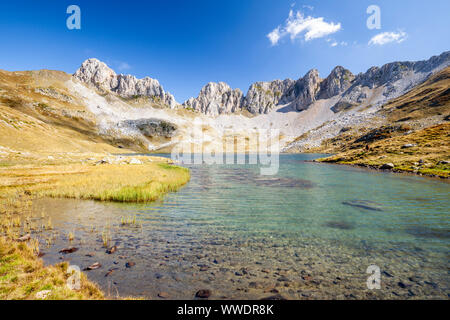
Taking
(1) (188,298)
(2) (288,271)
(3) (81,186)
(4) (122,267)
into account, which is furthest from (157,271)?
(3) (81,186)

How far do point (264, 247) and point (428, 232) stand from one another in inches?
553

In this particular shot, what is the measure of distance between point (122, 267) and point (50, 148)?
13559cm

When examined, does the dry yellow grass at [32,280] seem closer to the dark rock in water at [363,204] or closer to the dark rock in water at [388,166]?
the dark rock in water at [363,204]

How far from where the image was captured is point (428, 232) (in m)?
16.1

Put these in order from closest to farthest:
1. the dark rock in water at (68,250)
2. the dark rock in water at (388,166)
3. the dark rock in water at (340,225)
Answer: the dark rock in water at (68,250) < the dark rock in water at (340,225) < the dark rock in water at (388,166)

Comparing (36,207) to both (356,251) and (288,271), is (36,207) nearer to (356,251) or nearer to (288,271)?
(288,271)

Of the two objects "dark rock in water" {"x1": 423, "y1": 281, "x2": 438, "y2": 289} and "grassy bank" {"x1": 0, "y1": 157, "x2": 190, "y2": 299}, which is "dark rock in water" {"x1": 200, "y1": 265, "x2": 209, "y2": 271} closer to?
"grassy bank" {"x1": 0, "y1": 157, "x2": 190, "y2": 299}

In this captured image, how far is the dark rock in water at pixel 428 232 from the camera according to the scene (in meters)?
15.4

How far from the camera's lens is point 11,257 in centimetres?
1008

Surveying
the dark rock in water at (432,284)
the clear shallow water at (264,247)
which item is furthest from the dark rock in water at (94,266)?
the dark rock in water at (432,284)

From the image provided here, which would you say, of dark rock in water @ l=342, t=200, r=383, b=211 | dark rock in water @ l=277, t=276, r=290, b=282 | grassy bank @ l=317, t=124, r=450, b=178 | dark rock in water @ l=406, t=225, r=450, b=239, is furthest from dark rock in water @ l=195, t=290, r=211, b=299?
grassy bank @ l=317, t=124, r=450, b=178

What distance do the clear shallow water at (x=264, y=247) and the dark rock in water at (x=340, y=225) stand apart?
90 mm

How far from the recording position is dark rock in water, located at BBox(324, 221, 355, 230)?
17422mm
